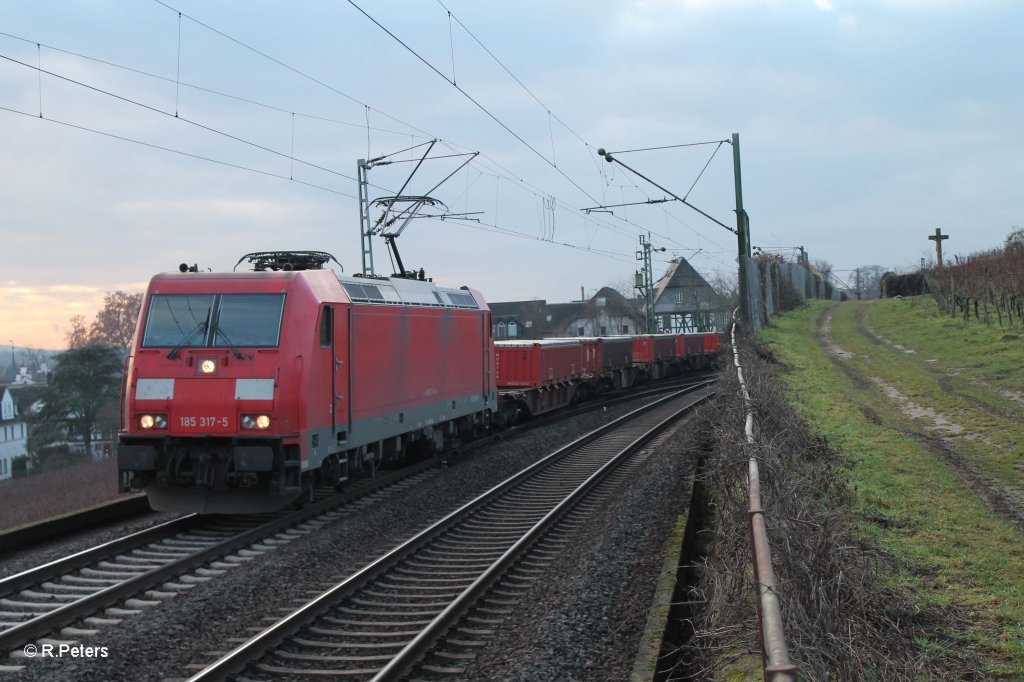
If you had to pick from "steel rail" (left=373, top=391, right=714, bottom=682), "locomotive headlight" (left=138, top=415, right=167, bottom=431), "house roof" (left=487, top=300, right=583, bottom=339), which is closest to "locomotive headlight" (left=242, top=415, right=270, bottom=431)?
"locomotive headlight" (left=138, top=415, right=167, bottom=431)

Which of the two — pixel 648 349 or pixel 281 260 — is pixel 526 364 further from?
pixel 648 349

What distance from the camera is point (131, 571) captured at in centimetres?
892

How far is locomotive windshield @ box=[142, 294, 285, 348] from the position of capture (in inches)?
434

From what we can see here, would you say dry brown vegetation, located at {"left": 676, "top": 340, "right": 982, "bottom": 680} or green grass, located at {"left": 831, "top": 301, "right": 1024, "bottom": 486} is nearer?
dry brown vegetation, located at {"left": 676, "top": 340, "right": 982, "bottom": 680}

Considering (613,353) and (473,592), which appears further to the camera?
(613,353)

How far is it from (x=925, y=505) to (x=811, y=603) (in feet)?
20.3

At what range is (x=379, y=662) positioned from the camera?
6.81 m

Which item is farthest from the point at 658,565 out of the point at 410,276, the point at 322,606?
the point at 410,276

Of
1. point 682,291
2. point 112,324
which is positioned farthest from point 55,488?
point 682,291

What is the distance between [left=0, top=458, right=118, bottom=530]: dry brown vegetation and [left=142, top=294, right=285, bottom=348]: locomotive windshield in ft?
41.3

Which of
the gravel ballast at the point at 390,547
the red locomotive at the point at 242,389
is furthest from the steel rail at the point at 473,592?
the red locomotive at the point at 242,389

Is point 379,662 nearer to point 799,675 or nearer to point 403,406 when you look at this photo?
point 799,675

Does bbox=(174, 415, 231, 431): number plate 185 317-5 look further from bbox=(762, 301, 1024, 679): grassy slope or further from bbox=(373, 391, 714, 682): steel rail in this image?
bbox=(762, 301, 1024, 679): grassy slope

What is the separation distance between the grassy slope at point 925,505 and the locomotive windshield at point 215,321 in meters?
7.28
